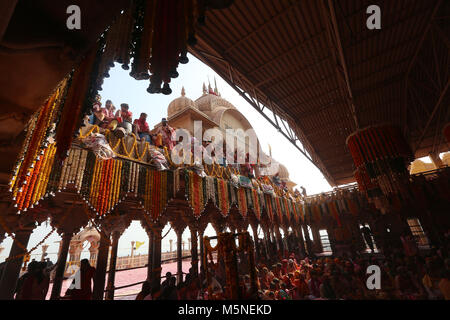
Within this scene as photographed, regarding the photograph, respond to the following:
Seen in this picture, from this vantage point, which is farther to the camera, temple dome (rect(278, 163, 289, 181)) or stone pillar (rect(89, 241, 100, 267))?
temple dome (rect(278, 163, 289, 181))

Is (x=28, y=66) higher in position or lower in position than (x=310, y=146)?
lower

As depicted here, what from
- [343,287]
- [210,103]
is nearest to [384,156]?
[343,287]

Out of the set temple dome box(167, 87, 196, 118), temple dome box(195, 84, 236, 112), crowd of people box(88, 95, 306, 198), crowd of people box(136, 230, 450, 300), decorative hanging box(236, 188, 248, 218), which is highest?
temple dome box(195, 84, 236, 112)

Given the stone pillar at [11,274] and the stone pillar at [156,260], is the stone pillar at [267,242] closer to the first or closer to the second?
the stone pillar at [156,260]

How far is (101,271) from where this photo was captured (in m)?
7.64

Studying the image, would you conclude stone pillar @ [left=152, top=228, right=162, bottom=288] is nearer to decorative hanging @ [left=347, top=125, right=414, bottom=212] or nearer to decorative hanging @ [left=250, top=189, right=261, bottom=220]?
decorative hanging @ [left=250, top=189, right=261, bottom=220]

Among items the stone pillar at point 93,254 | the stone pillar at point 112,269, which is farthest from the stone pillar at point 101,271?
the stone pillar at point 93,254

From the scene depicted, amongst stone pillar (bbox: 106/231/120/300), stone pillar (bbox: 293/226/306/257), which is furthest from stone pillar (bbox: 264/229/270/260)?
stone pillar (bbox: 106/231/120/300)

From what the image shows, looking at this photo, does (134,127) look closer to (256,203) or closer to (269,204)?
(256,203)

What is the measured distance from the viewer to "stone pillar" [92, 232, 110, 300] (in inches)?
290

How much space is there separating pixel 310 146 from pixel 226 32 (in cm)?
903
